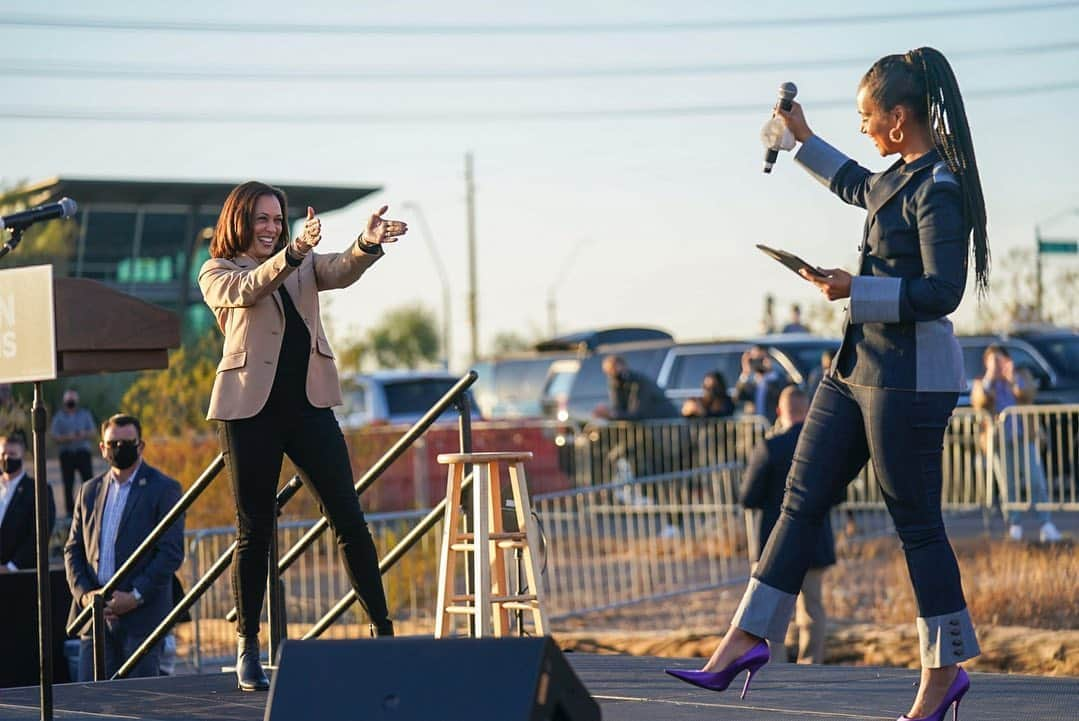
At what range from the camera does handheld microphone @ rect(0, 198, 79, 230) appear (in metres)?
6.21

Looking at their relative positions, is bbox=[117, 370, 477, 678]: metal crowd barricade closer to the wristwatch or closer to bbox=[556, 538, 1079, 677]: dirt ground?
the wristwatch

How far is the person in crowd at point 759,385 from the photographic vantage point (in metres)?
18.5

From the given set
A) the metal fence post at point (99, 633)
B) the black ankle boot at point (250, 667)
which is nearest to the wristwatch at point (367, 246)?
the black ankle boot at point (250, 667)

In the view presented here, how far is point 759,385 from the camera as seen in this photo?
1872cm

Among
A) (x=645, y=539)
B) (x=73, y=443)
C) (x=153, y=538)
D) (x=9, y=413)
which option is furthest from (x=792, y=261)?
(x=73, y=443)

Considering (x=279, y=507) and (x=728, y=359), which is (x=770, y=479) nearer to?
(x=279, y=507)

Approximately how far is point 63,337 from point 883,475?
314 centimetres

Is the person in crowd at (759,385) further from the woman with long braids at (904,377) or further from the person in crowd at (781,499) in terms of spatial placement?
the woman with long braids at (904,377)

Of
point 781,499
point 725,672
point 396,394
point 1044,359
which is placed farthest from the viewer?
point 396,394

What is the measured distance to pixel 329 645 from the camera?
4.63 m

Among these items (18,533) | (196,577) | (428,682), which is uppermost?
(428,682)

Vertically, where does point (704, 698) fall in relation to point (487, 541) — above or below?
below

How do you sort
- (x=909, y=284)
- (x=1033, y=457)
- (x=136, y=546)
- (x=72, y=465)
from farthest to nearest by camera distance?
(x=72, y=465) < (x=1033, y=457) < (x=136, y=546) < (x=909, y=284)

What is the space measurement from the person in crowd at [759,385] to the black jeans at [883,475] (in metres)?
12.6
